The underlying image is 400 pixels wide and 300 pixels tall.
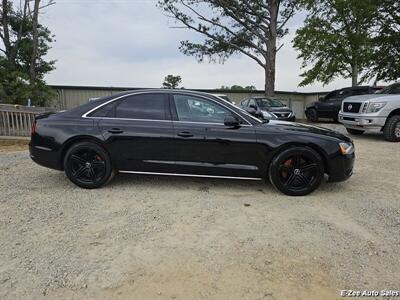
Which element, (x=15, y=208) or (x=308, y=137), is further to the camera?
(x=308, y=137)

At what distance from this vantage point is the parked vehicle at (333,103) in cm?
1391

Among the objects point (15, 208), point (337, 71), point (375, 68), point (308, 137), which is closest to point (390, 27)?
point (375, 68)

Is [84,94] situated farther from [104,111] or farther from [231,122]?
[231,122]

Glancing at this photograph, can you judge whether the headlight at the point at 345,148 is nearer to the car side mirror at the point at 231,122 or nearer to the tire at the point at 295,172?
the tire at the point at 295,172

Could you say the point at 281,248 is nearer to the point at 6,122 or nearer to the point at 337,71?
the point at 6,122

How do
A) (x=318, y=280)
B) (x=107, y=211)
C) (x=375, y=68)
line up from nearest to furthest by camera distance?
(x=318, y=280)
(x=107, y=211)
(x=375, y=68)

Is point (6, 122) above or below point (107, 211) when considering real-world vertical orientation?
above

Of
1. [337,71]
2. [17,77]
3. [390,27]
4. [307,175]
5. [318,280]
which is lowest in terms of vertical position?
[318,280]

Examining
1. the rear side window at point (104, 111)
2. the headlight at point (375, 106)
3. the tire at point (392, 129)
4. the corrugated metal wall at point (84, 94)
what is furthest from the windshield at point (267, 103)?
the rear side window at point (104, 111)

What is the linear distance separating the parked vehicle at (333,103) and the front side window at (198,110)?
11874 millimetres

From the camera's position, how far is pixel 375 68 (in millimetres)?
18547

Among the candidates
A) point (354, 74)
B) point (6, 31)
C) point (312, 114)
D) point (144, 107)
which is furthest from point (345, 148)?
point (6, 31)

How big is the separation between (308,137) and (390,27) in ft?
59.5

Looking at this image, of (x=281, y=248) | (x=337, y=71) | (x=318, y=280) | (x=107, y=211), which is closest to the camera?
(x=318, y=280)
